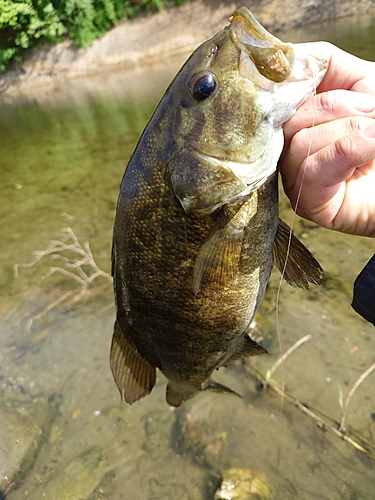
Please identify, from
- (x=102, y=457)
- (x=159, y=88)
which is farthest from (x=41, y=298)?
(x=159, y=88)

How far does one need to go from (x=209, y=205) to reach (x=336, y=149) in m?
0.44

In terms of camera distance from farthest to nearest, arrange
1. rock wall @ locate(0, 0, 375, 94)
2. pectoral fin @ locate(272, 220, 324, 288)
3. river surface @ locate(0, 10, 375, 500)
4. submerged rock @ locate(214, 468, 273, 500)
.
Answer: rock wall @ locate(0, 0, 375, 94) < river surface @ locate(0, 10, 375, 500) < submerged rock @ locate(214, 468, 273, 500) < pectoral fin @ locate(272, 220, 324, 288)

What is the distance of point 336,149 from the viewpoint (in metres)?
1.26

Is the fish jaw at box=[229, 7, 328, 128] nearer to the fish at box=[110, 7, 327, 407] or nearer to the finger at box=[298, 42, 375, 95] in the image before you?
the fish at box=[110, 7, 327, 407]

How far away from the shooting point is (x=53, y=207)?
698 cm

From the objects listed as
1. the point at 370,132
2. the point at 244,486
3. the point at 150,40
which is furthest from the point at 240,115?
the point at 150,40

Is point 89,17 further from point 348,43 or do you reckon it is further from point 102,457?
point 102,457

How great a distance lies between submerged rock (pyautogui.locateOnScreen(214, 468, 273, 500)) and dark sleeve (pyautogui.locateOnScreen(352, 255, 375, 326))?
5.25 feet

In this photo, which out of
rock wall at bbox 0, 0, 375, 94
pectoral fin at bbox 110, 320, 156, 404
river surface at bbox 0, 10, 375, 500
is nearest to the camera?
pectoral fin at bbox 110, 320, 156, 404

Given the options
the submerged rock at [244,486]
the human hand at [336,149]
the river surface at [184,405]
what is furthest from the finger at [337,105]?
the submerged rock at [244,486]

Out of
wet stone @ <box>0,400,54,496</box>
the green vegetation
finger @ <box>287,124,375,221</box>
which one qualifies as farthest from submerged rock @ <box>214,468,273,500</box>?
the green vegetation

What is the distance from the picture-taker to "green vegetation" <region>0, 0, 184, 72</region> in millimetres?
19000

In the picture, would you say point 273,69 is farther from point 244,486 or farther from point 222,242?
point 244,486

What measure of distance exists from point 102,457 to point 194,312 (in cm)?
208
